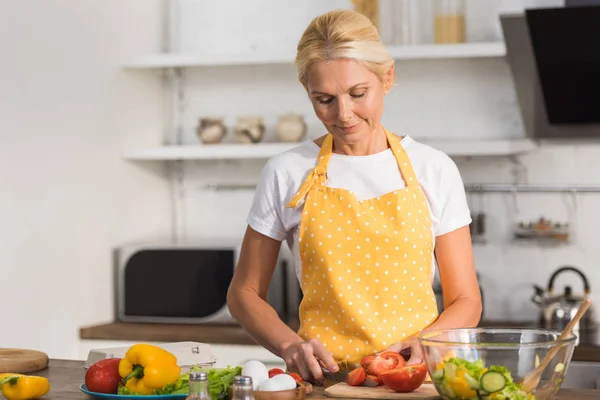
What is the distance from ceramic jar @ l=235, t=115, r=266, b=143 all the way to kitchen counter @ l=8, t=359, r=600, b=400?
1789 mm

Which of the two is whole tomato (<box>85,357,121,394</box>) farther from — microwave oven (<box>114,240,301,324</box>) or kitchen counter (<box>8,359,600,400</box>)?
microwave oven (<box>114,240,301,324</box>)

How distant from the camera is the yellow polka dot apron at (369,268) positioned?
1.92m

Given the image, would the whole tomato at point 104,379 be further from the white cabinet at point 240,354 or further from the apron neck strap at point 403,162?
the white cabinet at point 240,354

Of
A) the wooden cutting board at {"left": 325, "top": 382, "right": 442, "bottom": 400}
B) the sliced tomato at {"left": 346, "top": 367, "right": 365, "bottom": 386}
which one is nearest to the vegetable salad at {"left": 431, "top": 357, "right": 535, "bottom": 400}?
the wooden cutting board at {"left": 325, "top": 382, "right": 442, "bottom": 400}

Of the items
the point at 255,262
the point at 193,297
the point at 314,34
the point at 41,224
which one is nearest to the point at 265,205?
the point at 255,262

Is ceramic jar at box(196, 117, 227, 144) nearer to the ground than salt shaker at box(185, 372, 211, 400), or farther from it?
farther from it

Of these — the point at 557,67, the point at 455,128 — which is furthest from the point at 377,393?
the point at 455,128

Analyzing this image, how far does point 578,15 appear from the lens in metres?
3.24

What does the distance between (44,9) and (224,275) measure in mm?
1168

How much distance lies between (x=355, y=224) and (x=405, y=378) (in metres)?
0.43

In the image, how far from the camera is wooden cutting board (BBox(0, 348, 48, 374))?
6.49ft

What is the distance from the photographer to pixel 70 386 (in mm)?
1832

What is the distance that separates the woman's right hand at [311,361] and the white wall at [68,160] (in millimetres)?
1583

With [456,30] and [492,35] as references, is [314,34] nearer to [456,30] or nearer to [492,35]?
[456,30]
